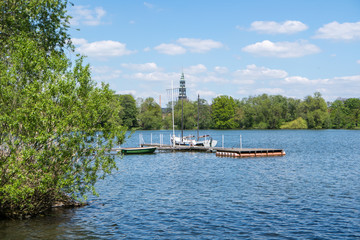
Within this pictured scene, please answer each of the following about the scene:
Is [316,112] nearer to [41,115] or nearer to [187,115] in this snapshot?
[187,115]

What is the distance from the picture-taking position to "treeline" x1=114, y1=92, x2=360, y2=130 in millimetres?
167500

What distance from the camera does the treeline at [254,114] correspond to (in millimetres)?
167500

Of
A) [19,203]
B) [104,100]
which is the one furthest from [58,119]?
[19,203]

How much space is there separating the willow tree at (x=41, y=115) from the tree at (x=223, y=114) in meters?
167

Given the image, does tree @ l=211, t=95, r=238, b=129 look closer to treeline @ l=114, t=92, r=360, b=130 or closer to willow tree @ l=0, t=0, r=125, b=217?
treeline @ l=114, t=92, r=360, b=130

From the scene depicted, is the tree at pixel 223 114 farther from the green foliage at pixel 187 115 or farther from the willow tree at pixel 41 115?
the willow tree at pixel 41 115

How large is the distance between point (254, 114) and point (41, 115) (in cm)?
17096

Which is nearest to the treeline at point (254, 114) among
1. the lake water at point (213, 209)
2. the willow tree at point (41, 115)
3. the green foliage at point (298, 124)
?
the green foliage at point (298, 124)

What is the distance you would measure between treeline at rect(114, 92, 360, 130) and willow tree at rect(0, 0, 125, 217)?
136887 millimetres

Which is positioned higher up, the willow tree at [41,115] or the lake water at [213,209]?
the willow tree at [41,115]

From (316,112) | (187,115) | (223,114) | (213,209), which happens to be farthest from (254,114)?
(213,209)

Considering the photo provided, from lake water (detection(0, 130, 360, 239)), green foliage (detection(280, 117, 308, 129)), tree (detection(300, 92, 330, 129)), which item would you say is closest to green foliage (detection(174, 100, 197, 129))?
green foliage (detection(280, 117, 308, 129))

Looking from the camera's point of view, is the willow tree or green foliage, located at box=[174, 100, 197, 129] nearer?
the willow tree

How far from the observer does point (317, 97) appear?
170625mm
